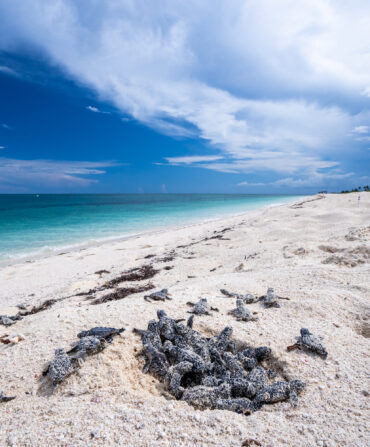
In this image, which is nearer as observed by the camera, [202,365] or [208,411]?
[208,411]

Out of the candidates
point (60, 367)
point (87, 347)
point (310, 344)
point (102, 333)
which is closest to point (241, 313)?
point (310, 344)

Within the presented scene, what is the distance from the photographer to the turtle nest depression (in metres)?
1.92

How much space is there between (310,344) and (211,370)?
3.23 ft

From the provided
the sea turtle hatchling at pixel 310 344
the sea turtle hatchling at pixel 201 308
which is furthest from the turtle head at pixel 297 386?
the sea turtle hatchling at pixel 201 308

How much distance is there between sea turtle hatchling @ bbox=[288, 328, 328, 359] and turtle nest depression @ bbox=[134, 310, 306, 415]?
0.33 m

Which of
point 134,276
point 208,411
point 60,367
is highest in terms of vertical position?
point 60,367

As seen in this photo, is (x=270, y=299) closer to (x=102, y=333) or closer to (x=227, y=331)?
(x=227, y=331)

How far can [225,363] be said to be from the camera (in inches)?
90.4

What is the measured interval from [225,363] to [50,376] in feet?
4.98

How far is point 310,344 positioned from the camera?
2.39 m

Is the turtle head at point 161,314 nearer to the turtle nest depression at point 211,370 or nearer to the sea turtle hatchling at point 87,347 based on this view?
the turtle nest depression at point 211,370

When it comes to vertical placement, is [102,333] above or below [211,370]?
above

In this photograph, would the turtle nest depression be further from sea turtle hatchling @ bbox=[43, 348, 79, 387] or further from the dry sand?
sea turtle hatchling @ bbox=[43, 348, 79, 387]

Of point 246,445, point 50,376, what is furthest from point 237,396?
point 50,376
